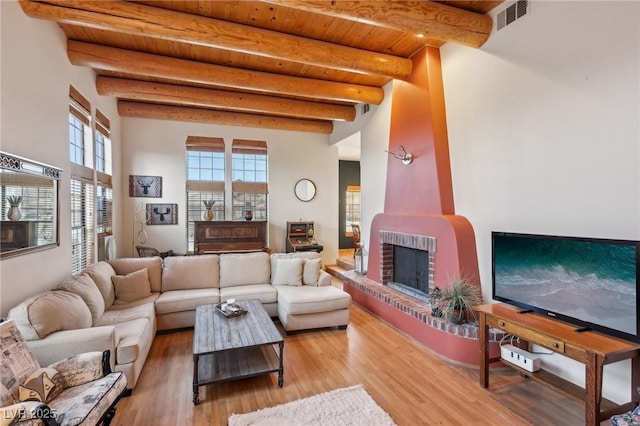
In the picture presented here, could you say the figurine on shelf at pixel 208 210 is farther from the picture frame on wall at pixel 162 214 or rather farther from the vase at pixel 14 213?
the vase at pixel 14 213

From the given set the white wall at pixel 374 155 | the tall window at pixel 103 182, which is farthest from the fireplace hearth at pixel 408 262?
the tall window at pixel 103 182

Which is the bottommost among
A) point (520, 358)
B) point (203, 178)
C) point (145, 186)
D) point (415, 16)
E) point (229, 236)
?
point (520, 358)

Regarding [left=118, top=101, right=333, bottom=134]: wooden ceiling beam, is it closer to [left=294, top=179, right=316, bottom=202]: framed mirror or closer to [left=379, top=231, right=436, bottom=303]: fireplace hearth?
[left=294, top=179, right=316, bottom=202]: framed mirror

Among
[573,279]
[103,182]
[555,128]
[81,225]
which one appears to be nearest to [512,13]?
[555,128]

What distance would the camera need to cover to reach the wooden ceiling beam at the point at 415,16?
2576mm

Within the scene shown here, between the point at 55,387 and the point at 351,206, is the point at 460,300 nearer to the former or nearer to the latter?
the point at 55,387

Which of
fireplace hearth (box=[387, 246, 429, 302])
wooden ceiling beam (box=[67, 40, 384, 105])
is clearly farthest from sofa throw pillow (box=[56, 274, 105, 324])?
fireplace hearth (box=[387, 246, 429, 302])

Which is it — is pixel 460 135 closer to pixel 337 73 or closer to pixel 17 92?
pixel 337 73

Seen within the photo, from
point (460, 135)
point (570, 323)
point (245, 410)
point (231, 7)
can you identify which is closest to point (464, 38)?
point (460, 135)

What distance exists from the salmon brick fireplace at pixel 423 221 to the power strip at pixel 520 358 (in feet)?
0.91

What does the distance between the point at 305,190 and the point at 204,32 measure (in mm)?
4280

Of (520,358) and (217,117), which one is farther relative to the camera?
(217,117)

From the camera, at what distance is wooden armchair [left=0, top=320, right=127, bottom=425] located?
1.49m

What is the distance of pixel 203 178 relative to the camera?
21.0ft
